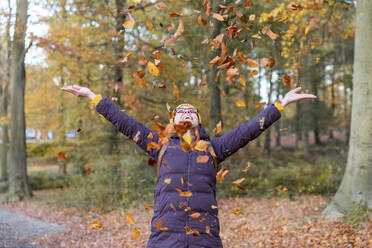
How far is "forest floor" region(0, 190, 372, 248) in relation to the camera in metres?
5.26

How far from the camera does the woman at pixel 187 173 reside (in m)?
2.59

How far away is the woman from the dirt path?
499 cm

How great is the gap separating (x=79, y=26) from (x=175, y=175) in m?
11.1

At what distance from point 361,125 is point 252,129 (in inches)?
146

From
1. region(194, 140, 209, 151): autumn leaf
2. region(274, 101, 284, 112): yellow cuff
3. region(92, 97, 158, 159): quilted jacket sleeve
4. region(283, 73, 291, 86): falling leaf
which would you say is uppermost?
region(283, 73, 291, 86): falling leaf

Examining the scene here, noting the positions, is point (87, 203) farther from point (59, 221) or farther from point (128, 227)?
point (128, 227)

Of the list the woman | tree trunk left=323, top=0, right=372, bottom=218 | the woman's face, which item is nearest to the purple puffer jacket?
the woman

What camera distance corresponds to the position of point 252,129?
108 inches

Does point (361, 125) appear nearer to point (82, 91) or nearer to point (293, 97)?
point (293, 97)

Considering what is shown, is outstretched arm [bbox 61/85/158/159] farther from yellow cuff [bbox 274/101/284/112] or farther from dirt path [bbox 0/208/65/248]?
dirt path [bbox 0/208/65/248]

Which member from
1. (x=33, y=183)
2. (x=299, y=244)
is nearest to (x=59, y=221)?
(x=299, y=244)

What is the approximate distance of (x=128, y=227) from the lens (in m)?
7.93

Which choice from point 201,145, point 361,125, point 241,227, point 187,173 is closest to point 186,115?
point 201,145

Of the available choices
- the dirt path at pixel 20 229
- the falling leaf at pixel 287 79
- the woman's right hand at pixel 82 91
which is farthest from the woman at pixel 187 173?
the dirt path at pixel 20 229
